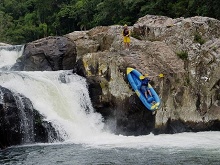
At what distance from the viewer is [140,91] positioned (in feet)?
53.8

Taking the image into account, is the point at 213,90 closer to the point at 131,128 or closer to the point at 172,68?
the point at 172,68

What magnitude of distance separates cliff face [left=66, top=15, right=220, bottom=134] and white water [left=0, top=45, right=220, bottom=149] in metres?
0.59

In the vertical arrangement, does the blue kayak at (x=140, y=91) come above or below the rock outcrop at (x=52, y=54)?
below

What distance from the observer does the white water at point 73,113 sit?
47.6ft

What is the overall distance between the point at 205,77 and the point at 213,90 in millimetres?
681

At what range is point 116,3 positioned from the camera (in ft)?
126

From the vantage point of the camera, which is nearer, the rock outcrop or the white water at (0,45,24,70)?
the rock outcrop

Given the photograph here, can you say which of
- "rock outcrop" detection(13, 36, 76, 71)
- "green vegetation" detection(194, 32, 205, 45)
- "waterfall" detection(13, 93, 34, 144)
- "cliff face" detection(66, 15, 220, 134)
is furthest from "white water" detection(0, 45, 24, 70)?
"green vegetation" detection(194, 32, 205, 45)

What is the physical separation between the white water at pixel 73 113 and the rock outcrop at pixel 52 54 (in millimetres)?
4274

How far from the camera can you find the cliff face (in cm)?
1659

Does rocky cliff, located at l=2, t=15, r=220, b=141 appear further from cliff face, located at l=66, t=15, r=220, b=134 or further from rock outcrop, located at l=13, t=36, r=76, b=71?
rock outcrop, located at l=13, t=36, r=76, b=71

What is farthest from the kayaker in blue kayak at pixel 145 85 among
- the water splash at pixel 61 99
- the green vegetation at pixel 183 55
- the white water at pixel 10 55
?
the white water at pixel 10 55

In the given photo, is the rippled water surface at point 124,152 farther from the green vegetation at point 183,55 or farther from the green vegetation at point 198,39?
the green vegetation at point 198,39

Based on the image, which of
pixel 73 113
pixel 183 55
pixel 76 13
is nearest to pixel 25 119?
pixel 73 113
